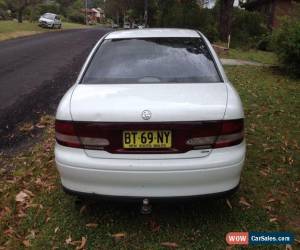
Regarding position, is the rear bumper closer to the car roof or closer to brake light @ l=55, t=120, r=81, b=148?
brake light @ l=55, t=120, r=81, b=148

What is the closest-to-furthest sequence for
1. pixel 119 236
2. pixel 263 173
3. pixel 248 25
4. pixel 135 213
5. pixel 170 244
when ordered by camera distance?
1. pixel 170 244
2. pixel 119 236
3. pixel 135 213
4. pixel 263 173
5. pixel 248 25

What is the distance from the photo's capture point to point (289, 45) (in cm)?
1238

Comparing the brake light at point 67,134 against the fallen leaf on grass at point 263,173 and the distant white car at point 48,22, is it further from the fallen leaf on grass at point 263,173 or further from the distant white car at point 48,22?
the distant white car at point 48,22

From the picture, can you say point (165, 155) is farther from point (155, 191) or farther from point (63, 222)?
point (63, 222)

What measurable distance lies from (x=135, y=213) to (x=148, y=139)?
1063mm

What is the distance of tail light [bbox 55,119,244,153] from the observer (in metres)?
3.34

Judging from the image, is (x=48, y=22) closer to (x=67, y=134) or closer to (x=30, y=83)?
(x=30, y=83)

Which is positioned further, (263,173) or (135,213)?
(263,173)

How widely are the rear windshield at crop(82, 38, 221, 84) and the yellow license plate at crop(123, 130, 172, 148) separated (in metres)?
0.82

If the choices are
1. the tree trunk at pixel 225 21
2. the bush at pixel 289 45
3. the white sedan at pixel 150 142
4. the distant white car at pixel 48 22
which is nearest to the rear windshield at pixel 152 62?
the white sedan at pixel 150 142

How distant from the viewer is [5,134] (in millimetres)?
6398

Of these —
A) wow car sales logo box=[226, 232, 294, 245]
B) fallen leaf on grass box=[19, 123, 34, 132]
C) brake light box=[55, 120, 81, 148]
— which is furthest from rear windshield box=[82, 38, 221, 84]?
fallen leaf on grass box=[19, 123, 34, 132]

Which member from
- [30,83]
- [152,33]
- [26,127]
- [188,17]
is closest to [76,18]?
[188,17]

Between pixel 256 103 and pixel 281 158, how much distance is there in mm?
3158
